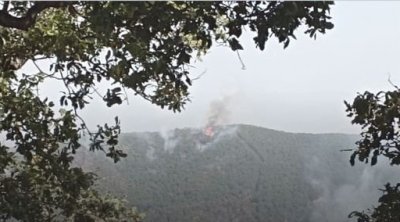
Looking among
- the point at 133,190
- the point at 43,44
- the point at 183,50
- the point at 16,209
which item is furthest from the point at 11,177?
the point at 133,190

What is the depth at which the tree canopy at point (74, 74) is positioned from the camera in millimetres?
5227

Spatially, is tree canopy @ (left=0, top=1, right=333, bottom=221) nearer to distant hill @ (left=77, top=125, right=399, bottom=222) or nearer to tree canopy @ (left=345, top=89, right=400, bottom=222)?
tree canopy @ (left=345, top=89, right=400, bottom=222)

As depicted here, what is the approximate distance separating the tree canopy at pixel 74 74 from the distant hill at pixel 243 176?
3951 inches

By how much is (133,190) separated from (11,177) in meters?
114

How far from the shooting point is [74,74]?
757 cm

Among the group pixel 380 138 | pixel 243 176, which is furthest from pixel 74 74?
pixel 243 176

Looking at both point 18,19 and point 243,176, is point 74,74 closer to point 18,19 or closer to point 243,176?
point 18,19

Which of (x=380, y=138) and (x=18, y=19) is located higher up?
(x=18, y=19)

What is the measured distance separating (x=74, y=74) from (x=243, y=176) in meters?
154

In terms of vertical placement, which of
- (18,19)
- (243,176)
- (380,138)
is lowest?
(380,138)

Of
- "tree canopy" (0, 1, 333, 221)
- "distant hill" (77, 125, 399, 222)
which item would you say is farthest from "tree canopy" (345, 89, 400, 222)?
"distant hill" (77, 125, 399, 222)

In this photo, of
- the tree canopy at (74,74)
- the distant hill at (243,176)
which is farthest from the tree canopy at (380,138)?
the distant hill at (243,176)

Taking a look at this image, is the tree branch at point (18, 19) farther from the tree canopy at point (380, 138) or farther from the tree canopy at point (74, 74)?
the tree canopy at point (380, 138)

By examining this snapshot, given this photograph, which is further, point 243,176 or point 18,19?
point 243,176
